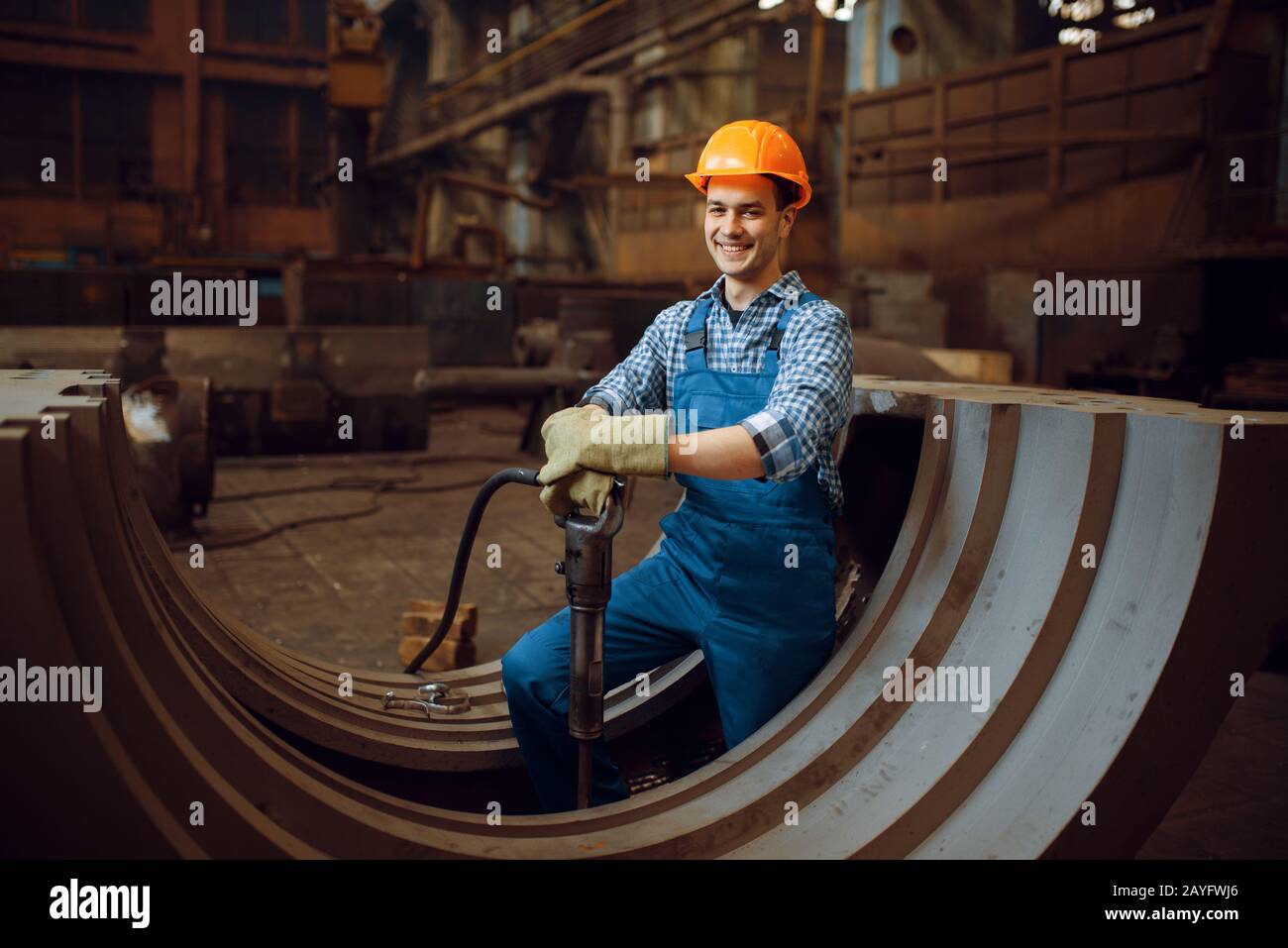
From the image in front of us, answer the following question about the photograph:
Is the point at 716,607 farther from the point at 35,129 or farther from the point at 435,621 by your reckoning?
the point at 35,129

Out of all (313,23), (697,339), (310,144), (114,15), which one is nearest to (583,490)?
(697,339)

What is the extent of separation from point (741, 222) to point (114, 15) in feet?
88.2

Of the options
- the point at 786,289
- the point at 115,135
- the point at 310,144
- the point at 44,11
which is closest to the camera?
the point at 786,289

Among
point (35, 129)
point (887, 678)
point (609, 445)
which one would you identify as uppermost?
point (35, 129)

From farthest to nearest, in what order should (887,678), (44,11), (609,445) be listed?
(44,11) < (887,678) < (609,445)

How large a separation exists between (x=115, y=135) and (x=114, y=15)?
2586 mm

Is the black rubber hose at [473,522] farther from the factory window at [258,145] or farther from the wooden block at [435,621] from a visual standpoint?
the factory window at [258,145]

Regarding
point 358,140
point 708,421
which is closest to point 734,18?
point 358,140

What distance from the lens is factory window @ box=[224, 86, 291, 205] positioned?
26.3m

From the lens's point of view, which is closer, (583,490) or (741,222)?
(583,490)

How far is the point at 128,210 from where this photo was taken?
25125mm

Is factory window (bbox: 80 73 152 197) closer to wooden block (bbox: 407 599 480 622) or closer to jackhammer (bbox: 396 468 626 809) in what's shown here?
wooden block (bbox: 407 599 480 622)

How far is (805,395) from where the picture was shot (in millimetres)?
2447

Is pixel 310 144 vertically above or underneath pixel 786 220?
above
